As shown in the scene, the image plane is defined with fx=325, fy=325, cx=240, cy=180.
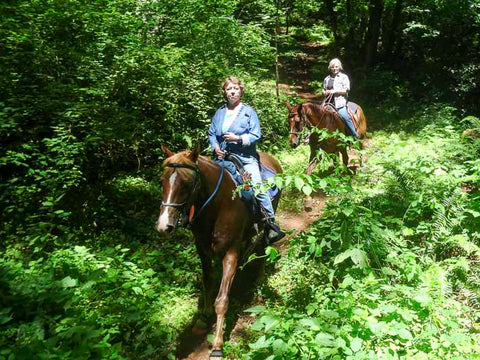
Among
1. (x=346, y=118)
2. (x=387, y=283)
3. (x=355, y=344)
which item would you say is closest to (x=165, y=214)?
(x=355, y=344)

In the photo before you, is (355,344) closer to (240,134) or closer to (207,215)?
(207,215)

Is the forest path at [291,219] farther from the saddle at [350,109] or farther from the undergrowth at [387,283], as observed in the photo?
the saddle at [350,109]

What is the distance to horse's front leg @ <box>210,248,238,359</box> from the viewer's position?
367 cm

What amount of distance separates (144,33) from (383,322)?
809cm

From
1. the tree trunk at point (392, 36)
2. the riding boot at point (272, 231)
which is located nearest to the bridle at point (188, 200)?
the riding boot at point (272, 231)

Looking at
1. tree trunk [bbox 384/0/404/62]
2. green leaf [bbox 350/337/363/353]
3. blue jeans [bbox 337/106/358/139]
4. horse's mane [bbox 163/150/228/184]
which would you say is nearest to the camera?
green leaf [bbox 350/337/363/353]

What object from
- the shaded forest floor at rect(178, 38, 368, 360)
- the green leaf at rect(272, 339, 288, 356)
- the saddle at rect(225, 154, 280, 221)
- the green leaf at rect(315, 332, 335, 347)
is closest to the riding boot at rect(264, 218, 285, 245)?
the saddle at rect(225, 154, 280, 221)

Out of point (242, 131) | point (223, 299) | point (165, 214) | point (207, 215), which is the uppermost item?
point (242, 131)

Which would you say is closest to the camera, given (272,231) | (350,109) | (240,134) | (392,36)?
(240,134)

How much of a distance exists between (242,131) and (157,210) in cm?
331

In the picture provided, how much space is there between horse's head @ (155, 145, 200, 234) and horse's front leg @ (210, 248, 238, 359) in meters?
0.88

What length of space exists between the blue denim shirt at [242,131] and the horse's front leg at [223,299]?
4.57 feet

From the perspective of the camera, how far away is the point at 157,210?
22.6ft

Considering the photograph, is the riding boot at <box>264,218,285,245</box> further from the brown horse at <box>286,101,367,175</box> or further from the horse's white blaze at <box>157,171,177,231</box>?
the brown horse at <box>286,101,367,175</box>
